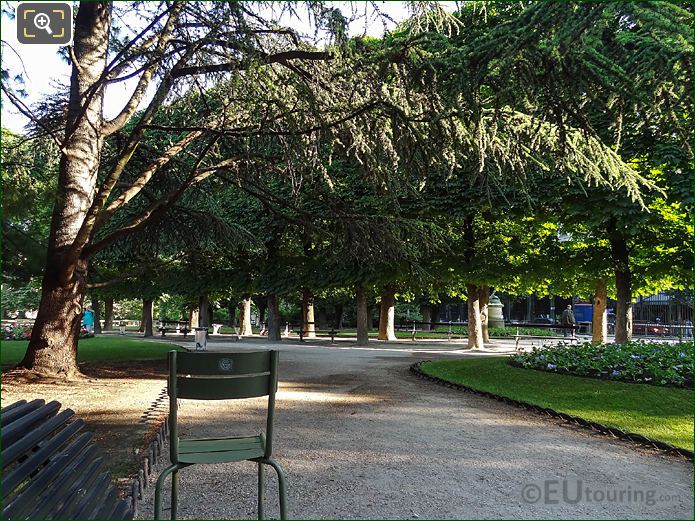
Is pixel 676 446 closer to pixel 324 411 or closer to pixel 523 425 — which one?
pixel 523 425

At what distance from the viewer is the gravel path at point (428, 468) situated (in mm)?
3953

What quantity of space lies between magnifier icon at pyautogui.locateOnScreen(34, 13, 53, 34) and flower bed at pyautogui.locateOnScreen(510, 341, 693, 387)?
9675 mm

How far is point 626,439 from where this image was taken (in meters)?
6.21

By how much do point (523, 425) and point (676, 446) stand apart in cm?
169

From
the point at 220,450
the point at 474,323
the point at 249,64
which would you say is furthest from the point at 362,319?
the point at 220,450

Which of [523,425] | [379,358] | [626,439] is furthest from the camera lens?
[379,358]

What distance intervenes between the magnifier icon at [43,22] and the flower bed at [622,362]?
9675 mm

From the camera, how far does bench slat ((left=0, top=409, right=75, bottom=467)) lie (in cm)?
222

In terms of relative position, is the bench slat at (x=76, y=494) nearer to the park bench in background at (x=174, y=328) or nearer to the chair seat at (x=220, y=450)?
the chair seat at (x=220, y=450)

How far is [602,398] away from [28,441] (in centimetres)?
801

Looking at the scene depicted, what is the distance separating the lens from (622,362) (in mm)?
10055

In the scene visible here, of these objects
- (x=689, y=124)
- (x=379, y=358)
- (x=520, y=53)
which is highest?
(x=520, y=53)

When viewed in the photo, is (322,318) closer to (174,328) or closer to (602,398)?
(174,328)

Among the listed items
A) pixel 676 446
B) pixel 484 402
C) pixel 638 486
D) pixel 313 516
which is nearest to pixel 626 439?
pixel 676 446
